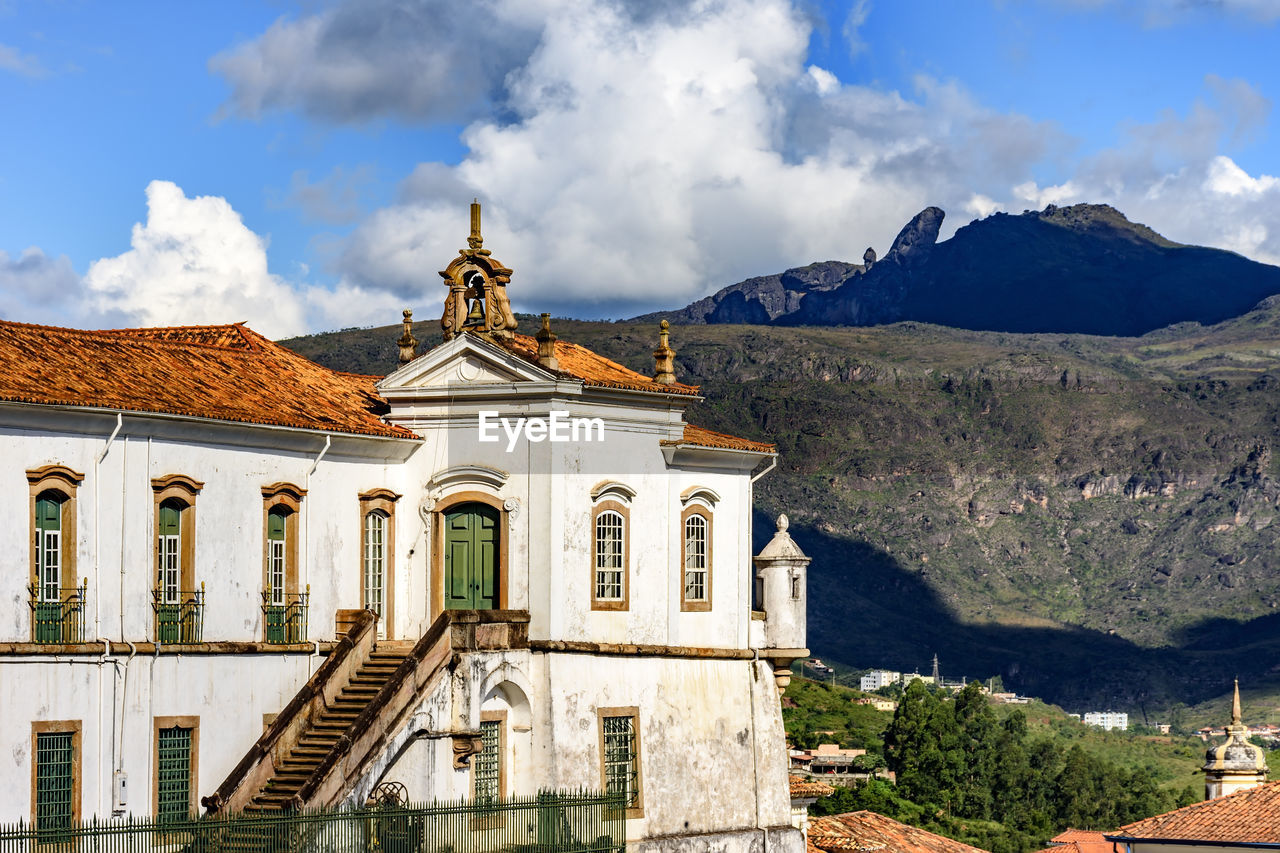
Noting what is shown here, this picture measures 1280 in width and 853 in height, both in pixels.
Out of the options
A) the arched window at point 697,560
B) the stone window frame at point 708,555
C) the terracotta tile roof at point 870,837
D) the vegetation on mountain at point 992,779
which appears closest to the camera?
the stone window frame at point 708,555

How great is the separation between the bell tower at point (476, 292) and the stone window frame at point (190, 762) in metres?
9.65

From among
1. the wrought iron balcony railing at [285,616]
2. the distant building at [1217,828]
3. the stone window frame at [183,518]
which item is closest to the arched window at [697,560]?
the wrought iron balcony railing at [285,616]

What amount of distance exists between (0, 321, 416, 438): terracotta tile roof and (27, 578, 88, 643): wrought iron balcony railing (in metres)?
2.90

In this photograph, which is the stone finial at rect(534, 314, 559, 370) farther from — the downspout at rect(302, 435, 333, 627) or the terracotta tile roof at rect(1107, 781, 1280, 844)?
the terracotta tile roof at rect(1107, 781, 1280, 844)

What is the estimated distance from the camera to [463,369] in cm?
3938

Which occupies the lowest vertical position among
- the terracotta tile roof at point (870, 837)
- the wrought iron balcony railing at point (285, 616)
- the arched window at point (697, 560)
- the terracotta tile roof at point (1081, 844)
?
the terracotta tile roof at point (1081, 844)

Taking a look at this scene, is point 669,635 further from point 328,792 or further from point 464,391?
point 328,792

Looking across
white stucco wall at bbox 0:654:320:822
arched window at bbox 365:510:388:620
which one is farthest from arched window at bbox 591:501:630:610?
white stucco wall at bbox 0:654:320:822

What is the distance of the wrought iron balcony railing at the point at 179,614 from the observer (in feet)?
111

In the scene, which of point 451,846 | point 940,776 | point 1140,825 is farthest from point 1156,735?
point 451,846

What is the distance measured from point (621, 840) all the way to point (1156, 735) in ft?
521

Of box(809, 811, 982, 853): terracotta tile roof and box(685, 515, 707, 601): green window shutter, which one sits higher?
box(685, 515, 707, 601): green window shutter

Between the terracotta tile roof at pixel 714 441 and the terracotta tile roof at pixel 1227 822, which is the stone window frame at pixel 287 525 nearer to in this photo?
the terracotta tile roof at pixel 714 441

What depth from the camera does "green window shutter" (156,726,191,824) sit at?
33781 mm
